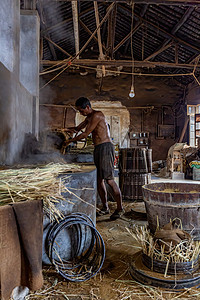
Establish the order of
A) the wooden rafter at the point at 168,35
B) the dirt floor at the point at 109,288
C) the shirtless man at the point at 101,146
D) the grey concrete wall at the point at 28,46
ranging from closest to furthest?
the dirt floor at the point at 109,288 → the shirtless man at the point at 101,146 → the grey concrete wall at the point at 28,46 → the wooden rafter at the point at 168,35

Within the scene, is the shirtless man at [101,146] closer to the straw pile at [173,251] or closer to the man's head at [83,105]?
the man's head at [83,105]

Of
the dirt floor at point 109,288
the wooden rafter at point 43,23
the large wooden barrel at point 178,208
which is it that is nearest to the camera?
the dirt floor at point 109,288

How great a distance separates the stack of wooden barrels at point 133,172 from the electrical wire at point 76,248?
9.78ft

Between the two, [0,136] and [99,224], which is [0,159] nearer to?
[0,136]

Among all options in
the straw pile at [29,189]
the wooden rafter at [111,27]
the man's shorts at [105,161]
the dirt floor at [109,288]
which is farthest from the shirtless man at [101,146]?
the wooden rafter at [111,27]

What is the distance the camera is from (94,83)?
13586 millimetres

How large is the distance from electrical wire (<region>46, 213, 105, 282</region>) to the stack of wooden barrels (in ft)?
9.78

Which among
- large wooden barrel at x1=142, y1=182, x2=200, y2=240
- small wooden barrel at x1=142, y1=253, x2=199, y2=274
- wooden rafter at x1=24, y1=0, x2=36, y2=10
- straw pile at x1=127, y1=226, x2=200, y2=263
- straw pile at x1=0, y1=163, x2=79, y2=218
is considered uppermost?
wooden rafter at x1=24, y1=0, x2=36, y2=10

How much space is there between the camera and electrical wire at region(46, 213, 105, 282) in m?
2.13

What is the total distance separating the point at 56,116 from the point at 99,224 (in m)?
10.3

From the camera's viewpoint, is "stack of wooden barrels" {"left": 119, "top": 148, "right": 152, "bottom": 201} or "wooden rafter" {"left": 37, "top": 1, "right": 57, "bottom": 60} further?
"wooden rafter" {"left": 37, "top": 1, "right": 57, "bottom": 60}

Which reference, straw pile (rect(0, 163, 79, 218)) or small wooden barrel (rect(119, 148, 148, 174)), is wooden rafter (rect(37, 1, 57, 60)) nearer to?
small wooden barrel (rect(119, 148, 148, 174))

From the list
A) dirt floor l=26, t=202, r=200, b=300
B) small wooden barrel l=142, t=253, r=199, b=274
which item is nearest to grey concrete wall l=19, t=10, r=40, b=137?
dirt floor l=26, t=202, r=200, b=300

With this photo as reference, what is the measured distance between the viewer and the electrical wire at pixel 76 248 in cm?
213
